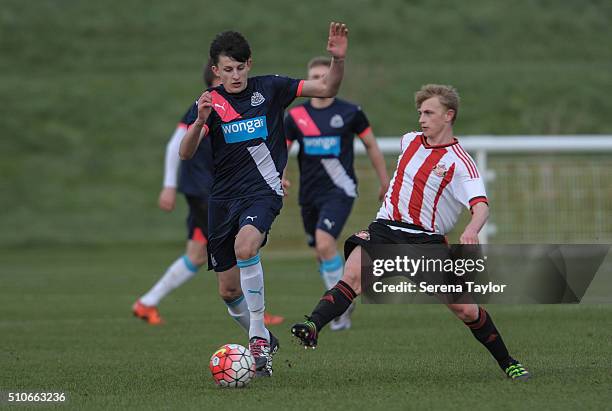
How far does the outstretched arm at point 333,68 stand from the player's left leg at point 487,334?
63.1 inches

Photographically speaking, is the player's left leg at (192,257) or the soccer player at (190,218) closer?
the soccer player at (190,218)

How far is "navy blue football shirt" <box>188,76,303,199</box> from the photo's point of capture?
7.39 m

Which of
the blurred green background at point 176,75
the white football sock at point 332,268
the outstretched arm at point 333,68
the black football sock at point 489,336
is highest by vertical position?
the blurred green background at point 176,75

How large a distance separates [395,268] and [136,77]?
34505mm

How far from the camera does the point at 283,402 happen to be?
614 centimetres

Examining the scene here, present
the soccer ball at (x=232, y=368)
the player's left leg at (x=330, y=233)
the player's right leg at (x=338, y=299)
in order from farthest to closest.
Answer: the player's left leg at (x=330, y=233) < the soccer ball at (x=232, y=368) < the player's right leg at (x=338, y=299)

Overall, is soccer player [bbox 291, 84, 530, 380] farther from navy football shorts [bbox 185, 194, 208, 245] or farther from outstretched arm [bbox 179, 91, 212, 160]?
navy football shorts [bbox 185, 194, 208, 245]

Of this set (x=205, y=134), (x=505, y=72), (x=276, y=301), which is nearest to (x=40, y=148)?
(x=505, y=72)

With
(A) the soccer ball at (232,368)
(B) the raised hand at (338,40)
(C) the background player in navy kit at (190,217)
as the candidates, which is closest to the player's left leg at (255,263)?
(A) the soccer ball at (232,368)

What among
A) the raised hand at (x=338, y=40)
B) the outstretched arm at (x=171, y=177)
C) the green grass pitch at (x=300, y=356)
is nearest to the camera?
the green grass pitch at (x=300, y=356)

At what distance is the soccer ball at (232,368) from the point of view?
6.71m

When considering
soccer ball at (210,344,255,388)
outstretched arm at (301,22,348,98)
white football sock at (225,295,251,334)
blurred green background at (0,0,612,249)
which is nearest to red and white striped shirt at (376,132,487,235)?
outstretched arm at (301,22,348,98)

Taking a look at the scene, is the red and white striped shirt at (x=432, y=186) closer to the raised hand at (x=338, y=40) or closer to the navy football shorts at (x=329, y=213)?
the raised hand at (x=338, y=40)

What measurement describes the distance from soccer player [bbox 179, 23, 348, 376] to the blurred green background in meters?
18.3
